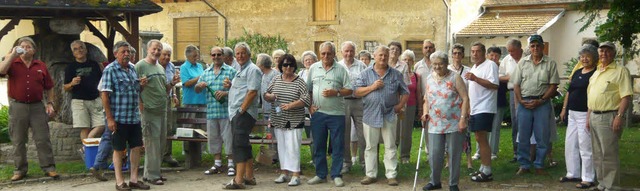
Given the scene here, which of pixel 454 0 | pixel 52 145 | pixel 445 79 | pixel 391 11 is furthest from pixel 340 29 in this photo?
pixel 445 79

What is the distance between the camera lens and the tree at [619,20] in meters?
9.73

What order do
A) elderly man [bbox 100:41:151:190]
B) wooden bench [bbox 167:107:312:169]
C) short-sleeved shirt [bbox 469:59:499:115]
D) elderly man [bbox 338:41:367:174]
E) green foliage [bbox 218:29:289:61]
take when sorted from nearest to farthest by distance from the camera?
elderly man [bbox 100:41:151:190] < short-sleeved shirt [bbox 469:59:499:115] < elderly man [bbox 338:41:367:174] < wooden bench [bbox 167:107:312:169] < green foliage [bbox 218:29:289:61]

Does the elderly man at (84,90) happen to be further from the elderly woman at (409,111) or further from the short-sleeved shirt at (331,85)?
the elderly woman at (409,111)

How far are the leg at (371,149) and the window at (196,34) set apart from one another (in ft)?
68.1

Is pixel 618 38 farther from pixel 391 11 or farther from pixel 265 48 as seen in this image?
pixel 265 48

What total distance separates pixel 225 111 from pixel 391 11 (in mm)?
16224

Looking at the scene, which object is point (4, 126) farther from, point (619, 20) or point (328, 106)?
point (619, 20)

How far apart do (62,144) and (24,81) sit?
5.83ft

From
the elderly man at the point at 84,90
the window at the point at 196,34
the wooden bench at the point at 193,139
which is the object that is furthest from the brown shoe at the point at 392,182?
the window at the point at 196,34

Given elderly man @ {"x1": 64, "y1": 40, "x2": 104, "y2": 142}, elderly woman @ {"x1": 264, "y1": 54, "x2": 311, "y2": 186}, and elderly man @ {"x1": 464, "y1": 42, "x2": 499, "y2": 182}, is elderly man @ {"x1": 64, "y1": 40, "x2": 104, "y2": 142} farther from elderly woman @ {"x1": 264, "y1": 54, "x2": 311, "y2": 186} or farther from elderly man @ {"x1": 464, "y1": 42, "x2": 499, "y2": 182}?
elderly man @ {"x1": 464, "y1": 42, "x2": 499, "y2": 182}

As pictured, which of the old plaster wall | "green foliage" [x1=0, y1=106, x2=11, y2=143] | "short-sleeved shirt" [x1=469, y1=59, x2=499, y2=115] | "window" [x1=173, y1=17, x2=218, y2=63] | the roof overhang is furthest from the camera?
"window" [x1=173, y1=17, x2=218, y2=63]

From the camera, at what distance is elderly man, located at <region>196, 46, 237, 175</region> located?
448 inches

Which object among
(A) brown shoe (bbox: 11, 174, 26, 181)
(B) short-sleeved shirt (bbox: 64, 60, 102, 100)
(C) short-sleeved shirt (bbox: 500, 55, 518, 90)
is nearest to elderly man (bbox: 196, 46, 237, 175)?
(B) short-sleeved shirt (bbox: 64, 60, 102, 100)

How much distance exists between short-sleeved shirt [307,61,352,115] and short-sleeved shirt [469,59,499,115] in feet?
4.93
